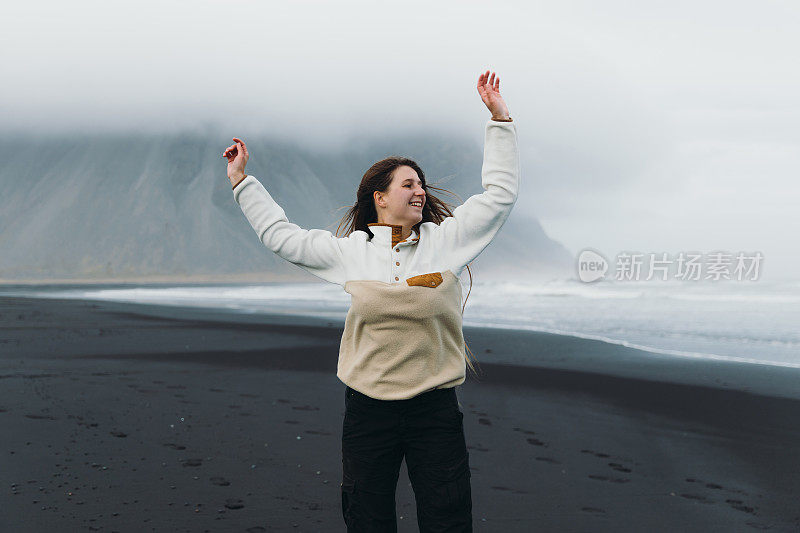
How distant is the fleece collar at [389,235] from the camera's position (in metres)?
2.66

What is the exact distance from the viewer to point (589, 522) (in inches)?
163

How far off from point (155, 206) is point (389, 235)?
124809 millimetres

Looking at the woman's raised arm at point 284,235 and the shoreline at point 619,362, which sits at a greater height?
the woman's raised arm at point 284,235

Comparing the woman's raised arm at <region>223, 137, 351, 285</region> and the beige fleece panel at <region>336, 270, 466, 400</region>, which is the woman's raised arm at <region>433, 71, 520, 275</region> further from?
the woman's raised arm at <region>223, 137, 351, 285</region>

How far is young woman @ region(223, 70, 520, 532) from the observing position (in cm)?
252

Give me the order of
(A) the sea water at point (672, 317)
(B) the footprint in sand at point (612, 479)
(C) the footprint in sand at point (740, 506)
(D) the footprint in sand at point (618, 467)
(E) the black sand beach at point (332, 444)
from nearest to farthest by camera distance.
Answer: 1. (E) the black sand beach at point (332, 444)
2. (C) the footprint in sand at point (740, 506)
3. (B) the footprint in sand at point (612, 479)
4. (D) the footprint in sand at point (618, 467)
5. (A) the sea water at point (672, 317)

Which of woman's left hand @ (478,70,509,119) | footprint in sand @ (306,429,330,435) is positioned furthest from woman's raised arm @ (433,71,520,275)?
footprint in sand @ (306,429,330,435)

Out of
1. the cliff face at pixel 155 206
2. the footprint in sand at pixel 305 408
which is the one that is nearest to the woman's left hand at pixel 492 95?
the footprint in sand at pixel 305 408

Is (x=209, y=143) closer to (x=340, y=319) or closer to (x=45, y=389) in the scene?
(x=340, y=319)

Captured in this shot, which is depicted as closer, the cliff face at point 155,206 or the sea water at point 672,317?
the sea water at point 672,317

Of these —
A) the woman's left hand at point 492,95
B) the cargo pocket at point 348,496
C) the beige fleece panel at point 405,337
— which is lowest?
the cargo pocket at point 348,496

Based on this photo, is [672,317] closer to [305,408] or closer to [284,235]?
[305,408]

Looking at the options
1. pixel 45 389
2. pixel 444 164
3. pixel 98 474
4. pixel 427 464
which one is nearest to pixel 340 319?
pixel 45 389

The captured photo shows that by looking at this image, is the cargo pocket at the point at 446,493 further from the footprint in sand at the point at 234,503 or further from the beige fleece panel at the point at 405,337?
the footprint in sand at the point at 234,503
